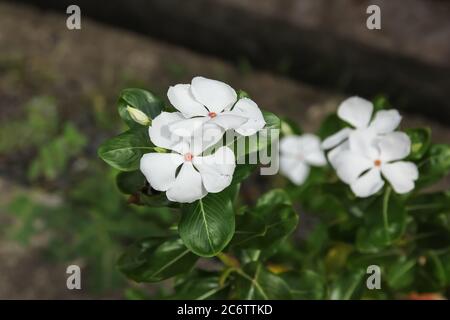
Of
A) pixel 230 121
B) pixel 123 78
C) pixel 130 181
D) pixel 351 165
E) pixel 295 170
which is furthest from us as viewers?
pixel 123 78

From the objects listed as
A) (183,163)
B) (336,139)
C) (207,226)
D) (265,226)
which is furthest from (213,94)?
(336,139)

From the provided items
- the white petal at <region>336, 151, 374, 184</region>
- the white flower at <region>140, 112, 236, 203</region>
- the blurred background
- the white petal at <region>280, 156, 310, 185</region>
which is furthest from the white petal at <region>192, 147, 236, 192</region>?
the blurred background

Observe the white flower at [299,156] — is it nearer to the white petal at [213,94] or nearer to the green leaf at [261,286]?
the green leaf at [261,286]

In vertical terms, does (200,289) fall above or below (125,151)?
below

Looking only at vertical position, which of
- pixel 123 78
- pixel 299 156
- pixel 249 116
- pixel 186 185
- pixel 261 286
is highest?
pixel 123 78

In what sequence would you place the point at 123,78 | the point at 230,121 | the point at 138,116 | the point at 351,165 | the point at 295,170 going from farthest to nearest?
the point at 123,78, the point at 295,170, the point at 351,165, the point at 138,116, the point at 230,121

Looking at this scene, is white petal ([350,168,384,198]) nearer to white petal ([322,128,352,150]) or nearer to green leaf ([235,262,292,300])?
white petal ([322,128,352,150])

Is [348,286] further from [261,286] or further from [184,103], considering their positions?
[184,103]
